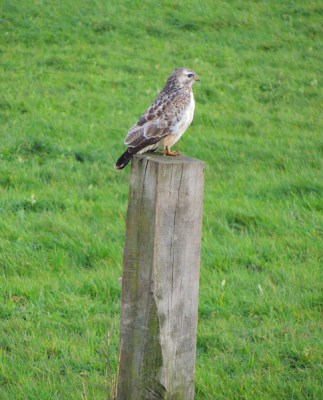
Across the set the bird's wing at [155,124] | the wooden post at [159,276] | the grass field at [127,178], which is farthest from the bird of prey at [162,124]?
the grass field at [127,178]

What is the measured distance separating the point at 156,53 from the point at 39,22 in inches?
111

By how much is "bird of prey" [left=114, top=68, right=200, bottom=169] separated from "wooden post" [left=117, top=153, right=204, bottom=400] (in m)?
0.82

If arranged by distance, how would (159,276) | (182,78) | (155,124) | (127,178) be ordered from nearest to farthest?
(159,276)
(155,124)
(182,78)
(127,178)

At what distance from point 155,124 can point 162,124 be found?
0.05 m

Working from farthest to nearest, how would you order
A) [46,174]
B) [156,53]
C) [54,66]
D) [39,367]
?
[156,53] < [54,66] < [46,174] < [39,367]

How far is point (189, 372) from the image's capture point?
124 inches

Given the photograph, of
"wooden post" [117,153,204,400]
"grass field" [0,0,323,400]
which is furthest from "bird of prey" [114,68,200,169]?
"grass field" [0,0,323,400]

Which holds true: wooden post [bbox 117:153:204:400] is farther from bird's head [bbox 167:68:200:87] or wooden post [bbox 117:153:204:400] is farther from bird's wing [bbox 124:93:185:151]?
bird's head [bbox 167:68:200:87]

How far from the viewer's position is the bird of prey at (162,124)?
3926 millimetres

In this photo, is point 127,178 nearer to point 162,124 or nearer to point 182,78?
point 182,78

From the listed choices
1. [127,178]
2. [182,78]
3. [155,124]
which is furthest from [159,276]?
[127,178]

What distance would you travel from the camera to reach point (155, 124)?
4148 millimetres

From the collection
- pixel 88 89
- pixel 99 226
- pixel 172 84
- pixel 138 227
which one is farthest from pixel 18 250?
pixel 88 89

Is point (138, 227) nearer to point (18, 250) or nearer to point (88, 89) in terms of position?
point (18, 250)
